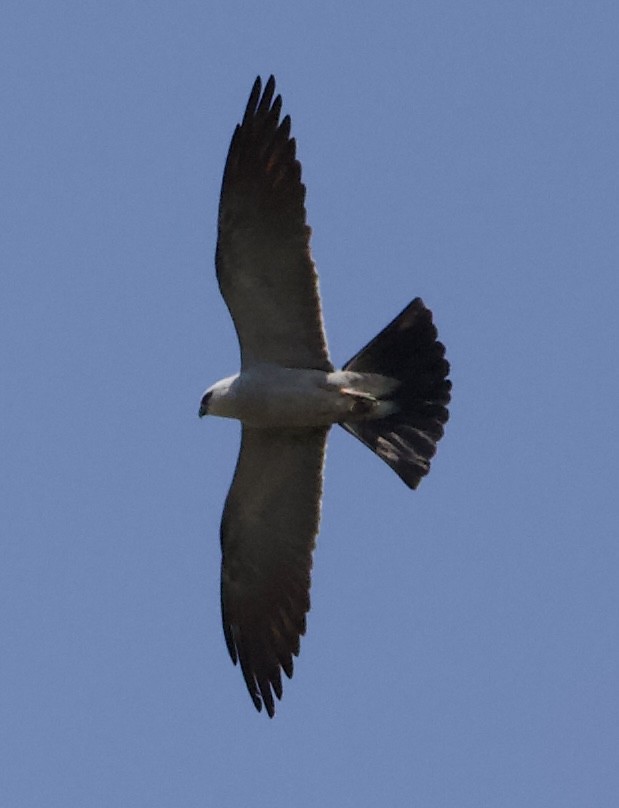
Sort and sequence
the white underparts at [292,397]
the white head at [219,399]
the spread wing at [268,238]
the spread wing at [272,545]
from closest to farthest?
the spread wing at [268,238], the white underparts at [292,397], the white head at [219,399], the spread wing at [272,545]

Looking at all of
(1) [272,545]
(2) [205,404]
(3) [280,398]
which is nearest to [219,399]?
(2) [205,404]

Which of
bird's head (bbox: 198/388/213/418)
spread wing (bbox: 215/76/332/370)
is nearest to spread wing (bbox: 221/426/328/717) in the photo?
bird's head (bbox: 198/388/213/418)

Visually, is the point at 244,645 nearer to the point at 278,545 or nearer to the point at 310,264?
the point at 278,545

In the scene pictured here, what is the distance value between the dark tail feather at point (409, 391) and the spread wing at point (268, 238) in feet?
1.44

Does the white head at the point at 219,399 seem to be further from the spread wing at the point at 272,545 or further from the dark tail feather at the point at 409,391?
the dark tail feather at the point at 409,391

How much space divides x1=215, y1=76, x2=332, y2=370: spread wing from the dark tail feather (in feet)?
1.44

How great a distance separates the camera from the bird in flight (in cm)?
1360

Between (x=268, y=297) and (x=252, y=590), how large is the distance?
205 centimetres

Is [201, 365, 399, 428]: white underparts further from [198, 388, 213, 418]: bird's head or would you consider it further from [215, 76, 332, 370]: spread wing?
[215, 76, 332, 370]: spread wing

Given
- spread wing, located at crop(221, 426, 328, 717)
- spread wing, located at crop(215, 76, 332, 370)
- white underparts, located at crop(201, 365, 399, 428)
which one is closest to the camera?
spread wing, located at crop(215, 76, 332, 370)

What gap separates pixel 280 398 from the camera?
13.9 metres

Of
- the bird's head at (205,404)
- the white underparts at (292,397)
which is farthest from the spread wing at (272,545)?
the bird's head at (205,404)

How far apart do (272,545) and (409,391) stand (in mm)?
1416

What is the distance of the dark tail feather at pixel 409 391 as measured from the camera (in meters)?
14.0
